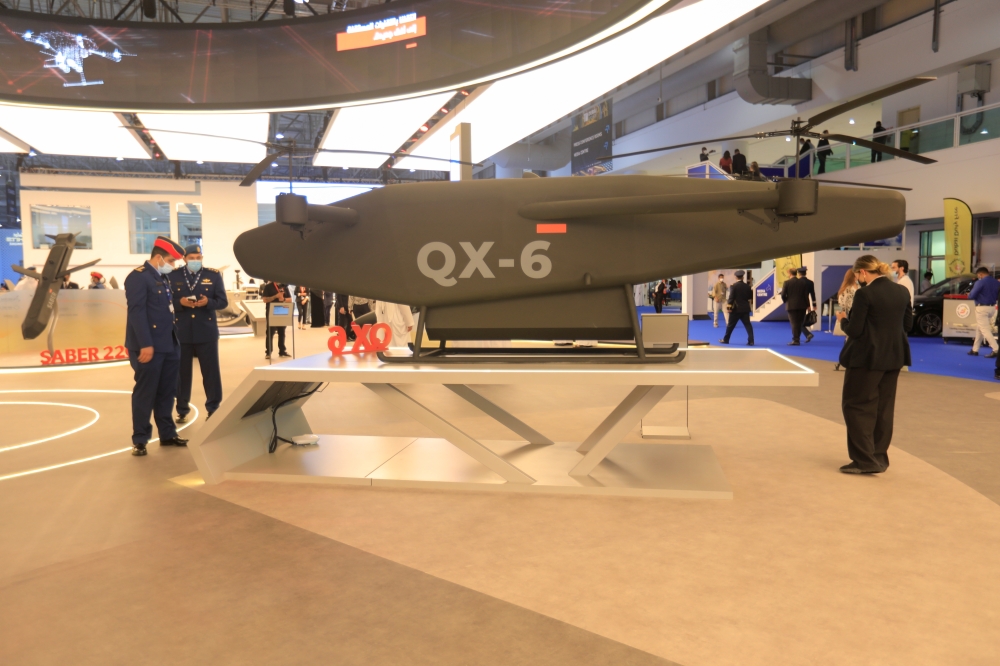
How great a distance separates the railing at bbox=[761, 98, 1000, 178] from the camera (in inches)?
471

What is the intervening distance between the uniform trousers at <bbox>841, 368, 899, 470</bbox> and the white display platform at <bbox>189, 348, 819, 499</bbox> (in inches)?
24.8

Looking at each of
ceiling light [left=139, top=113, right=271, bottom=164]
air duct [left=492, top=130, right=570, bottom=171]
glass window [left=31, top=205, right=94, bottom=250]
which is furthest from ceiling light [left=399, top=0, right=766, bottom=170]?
glass window [left=31, top=205, right=94, bottom=250]

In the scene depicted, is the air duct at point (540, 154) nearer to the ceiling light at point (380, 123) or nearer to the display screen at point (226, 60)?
the ceiling light at point (380, 123)

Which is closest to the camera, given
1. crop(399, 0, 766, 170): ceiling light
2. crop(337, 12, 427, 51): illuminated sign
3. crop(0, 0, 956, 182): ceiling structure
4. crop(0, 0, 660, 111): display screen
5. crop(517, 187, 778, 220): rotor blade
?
crop(517, 187, 778, 220): rotor blade

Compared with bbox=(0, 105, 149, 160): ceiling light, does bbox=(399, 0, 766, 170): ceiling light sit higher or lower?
lower

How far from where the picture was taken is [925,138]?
43.3ft

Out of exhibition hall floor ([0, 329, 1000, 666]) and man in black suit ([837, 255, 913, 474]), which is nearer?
exhibition hall floor ([0, 329, 1000, 666])

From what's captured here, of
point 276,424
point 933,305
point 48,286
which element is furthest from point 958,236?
point 48,286

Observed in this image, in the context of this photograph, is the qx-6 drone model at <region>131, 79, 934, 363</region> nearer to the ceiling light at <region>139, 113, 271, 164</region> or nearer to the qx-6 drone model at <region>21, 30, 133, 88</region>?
the ceiling light at <region>139, 113, 271, 164</region>

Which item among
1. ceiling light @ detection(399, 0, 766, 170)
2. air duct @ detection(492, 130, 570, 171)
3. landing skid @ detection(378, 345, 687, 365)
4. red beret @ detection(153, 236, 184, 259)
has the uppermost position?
air duct @ detection(492, 130, 570, 171)

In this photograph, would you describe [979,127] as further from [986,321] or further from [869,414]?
[869,414]

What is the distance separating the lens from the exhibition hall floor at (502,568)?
2.09 m

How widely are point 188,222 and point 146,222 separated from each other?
121 cm

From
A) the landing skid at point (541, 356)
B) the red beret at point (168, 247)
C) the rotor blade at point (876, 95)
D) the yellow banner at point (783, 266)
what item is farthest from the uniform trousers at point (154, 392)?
the yellow banner at point (783, 266)
